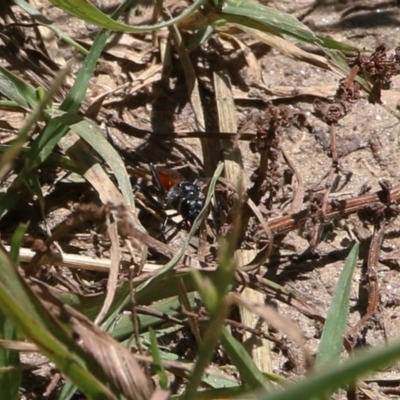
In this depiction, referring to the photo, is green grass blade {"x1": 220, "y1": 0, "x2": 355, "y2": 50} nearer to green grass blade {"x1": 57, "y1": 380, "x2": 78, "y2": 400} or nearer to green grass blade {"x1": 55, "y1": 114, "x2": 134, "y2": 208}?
green grass blade {"x1": 55, "y1": 114, "x2": 134, "y2": 208}

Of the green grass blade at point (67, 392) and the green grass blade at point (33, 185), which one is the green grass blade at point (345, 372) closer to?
the green grass blade at point (67, 392)

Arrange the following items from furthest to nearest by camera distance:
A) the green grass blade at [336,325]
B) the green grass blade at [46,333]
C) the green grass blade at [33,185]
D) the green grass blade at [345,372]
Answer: the green grass blade at [33,185]
the green grass blade at [336,325]
the green grass blade at [46,333]
the green grass blade at [345,372]

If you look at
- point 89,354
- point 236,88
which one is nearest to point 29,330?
point 89,354

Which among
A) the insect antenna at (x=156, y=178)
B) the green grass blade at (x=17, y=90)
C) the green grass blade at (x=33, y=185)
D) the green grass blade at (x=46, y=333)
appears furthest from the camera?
the insect antenna at (x=156, y=178)

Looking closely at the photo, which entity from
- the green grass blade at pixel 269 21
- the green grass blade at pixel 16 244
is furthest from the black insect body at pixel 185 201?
the green grass blade at pixel 16 244

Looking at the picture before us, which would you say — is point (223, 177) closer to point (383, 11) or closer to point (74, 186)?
point (74, 186)

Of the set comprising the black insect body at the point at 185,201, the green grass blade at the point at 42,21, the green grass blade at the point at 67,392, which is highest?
the green grass blade at the point at 42,21
